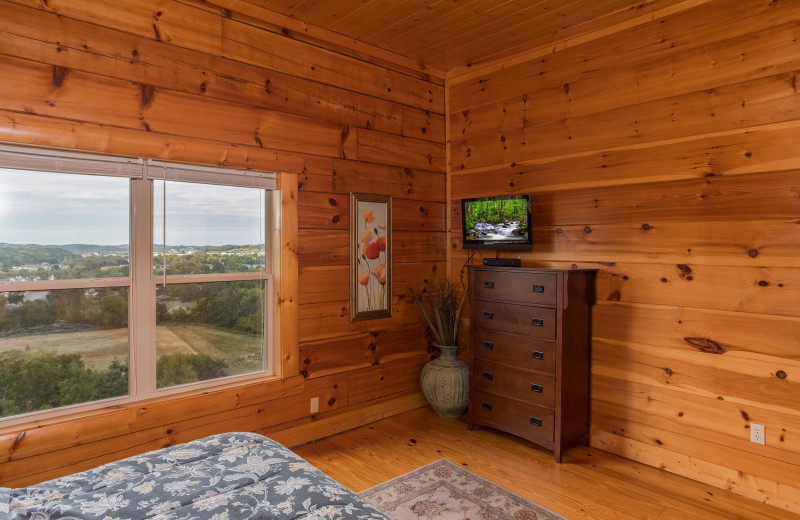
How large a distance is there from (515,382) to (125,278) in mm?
2387

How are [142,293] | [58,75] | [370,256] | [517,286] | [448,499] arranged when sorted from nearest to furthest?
[58,75] → [448,499] → [142,293] → [517,286] → [370,256]

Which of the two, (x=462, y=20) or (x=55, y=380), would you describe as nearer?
(x=55, y=380)

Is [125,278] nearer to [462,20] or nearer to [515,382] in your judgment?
[515,382]

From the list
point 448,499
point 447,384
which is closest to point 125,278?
point 448,499

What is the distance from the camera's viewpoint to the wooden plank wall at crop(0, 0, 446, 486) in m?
2.42

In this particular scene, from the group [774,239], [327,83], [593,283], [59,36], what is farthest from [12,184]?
[774,239]

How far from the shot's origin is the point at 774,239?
2.61 meters

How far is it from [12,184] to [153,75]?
87cm

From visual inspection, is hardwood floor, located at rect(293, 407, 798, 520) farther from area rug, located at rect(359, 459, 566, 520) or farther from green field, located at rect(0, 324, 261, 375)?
green field, located at rect(0, 324, 261, 375)

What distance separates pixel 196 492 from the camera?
1494mm

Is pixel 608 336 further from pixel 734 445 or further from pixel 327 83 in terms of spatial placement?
pixel 327 83

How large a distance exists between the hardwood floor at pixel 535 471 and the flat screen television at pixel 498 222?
1.31m

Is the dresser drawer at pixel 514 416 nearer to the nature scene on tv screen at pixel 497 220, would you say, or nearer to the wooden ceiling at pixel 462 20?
the nature scene on tv screen at pixel 497 220

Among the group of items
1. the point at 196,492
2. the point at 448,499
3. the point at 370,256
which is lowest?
the point at 448,499
